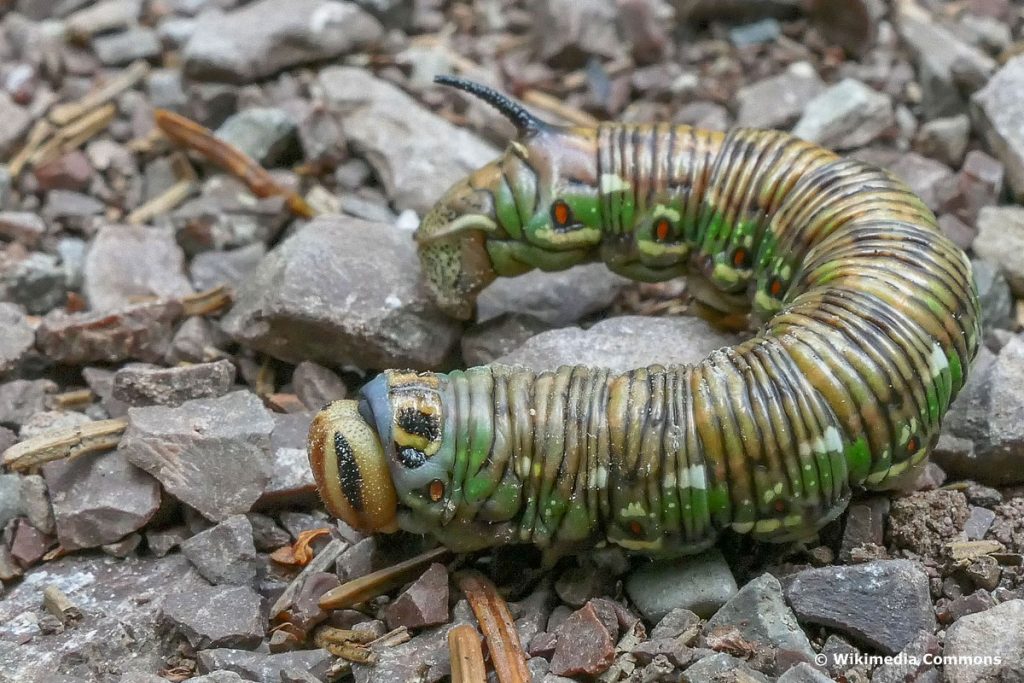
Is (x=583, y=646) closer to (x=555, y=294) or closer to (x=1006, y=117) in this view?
(x=555, y=294)

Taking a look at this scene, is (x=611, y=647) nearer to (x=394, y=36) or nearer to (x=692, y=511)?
(x=692, y=511)

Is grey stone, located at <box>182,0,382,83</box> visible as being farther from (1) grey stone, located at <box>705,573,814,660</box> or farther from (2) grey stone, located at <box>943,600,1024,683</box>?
(2) grey stone, located at <box>943,600,1024,683</box>

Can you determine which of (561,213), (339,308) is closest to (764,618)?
(561,213)

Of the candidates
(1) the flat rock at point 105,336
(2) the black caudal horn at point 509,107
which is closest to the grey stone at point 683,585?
(2) the black caudal horn at point 509,107

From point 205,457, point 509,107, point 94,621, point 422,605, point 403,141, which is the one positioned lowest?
point 94,621

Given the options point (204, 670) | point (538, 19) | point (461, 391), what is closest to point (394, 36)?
point (538, 19)

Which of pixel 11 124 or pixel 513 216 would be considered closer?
pixel 513 216

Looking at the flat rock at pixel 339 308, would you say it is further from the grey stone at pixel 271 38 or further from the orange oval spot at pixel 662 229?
the grey stone at pixel 271 38
